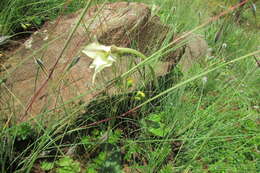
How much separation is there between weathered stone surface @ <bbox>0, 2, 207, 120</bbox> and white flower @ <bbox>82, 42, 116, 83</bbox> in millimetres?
385

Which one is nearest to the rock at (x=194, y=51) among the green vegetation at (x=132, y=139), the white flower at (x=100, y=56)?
the green vegetation at (x=132, y=139)

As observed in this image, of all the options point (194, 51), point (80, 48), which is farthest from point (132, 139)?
point (194, 51)

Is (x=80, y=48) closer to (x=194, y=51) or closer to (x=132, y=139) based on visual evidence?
(x=132, y=139)

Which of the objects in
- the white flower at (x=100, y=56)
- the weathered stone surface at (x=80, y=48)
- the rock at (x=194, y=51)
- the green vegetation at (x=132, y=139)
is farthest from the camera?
the rock at (x=194, y=51)

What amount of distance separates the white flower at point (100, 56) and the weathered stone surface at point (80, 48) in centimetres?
38

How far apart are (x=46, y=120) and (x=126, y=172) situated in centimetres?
46

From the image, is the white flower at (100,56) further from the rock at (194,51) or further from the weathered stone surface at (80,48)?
the rock at (194,51)

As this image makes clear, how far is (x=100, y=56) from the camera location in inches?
23.9

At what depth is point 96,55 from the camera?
61 centimetres

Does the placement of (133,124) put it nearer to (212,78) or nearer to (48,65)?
(48,65)

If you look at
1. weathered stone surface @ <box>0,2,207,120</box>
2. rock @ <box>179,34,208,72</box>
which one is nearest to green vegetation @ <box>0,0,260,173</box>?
weathered stone surface @ <box>0,2,207,120</box>

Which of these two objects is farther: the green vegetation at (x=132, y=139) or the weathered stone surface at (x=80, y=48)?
the weathered stone surface at (x=80, y=48)

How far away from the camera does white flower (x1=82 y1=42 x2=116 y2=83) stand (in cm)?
59

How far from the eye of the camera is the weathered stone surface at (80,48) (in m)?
1.03
